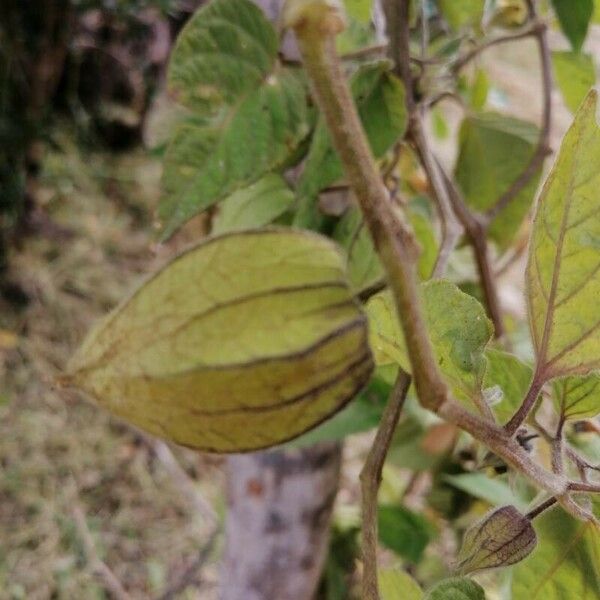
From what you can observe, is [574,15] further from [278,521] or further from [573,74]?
[278,521]

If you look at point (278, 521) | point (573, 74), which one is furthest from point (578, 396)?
point (278, 521)

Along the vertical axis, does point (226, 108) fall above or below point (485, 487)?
above

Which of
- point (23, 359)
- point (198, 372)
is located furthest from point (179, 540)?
point (198, 372)

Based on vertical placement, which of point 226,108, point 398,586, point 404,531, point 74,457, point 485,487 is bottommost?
point 74,457

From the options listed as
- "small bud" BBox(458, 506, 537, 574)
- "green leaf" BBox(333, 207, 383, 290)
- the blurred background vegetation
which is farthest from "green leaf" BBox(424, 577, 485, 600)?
the blurred background vegetation

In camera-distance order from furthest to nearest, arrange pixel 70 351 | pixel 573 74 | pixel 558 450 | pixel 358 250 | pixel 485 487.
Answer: pixel 70 351 < pixel 485 487 < pixel 573 74 < pixel 358 250 < pixel 558 450

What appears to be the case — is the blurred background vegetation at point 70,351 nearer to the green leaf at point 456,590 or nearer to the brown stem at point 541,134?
the brown stem at point 541,134

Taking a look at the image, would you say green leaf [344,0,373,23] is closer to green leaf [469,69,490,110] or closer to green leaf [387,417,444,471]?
green leaf [469,69,490,110]
